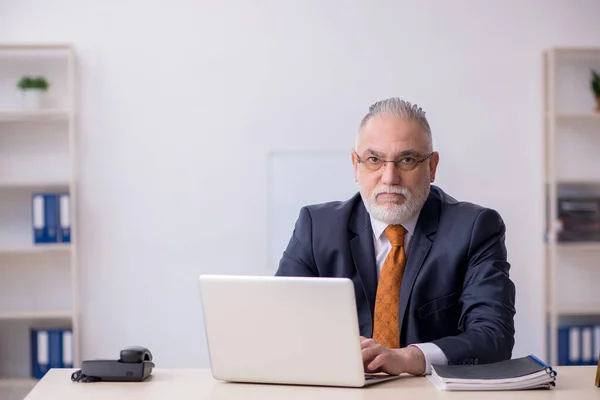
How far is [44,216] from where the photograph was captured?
4527 millimetres

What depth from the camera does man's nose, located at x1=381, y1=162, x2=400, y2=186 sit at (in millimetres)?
2457

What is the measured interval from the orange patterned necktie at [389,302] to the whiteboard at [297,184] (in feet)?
7.26

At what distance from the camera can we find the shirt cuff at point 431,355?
6.77 feet

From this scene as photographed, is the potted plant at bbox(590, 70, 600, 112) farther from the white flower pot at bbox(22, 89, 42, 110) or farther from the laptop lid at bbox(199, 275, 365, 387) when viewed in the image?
the laptop lid at bbox(199, 275, 365, 387)

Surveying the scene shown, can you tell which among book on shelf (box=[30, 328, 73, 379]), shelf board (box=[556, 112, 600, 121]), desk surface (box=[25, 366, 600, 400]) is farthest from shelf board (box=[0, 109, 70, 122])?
shelf board (box=[556, 112, 600, 121])

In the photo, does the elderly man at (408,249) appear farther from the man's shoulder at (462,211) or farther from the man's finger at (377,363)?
the man's finger at (377,363)

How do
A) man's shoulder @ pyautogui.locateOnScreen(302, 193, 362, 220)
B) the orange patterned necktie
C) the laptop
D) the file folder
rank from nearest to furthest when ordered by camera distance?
the laptop → the orange patterned necktie → man's shoulder @ pyautogui.locateOnScreen(302, 193, 362, 220) → the file folder

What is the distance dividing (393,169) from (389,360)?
673mm

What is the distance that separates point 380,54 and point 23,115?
2060 millimetres

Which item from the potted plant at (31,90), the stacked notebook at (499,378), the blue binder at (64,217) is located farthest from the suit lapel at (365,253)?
the potted plant at (31,90)

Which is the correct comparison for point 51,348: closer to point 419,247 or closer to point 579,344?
point 419,247

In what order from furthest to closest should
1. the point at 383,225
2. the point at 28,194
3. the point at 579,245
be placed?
the point at 28,194, the point at 579,245, the point at 383,225

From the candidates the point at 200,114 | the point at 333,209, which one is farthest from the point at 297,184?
the point at 333,209

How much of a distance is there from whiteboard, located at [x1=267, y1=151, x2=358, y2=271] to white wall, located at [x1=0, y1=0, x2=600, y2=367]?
0.06 m
